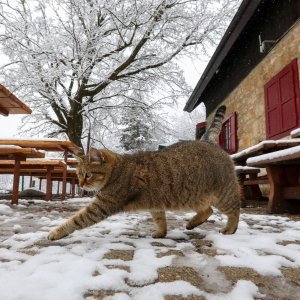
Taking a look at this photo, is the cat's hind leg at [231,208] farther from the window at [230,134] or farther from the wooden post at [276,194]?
the window at [230,134]

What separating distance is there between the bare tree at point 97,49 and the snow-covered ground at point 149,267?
11.2 metres

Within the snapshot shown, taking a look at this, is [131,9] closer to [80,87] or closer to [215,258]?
[80,87]

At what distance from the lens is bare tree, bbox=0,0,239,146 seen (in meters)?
13.2

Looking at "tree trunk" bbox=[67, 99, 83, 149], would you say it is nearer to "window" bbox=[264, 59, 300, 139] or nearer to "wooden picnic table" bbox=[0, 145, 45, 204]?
"wooden picnic table" bbox=[0, 145, 45, 204]

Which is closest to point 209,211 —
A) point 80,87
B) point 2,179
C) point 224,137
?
point 224,137

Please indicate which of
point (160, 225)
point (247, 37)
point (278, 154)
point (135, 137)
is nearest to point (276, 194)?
point (278, 154)

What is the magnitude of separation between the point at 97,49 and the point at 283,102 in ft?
26.7

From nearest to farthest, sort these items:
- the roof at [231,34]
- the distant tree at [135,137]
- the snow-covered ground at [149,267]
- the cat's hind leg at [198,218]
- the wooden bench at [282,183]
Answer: the snow-covered ground at [149,267] < the cat's hind leg at [198,218] < the wooden bench at [282,183] < the roof at [231,34] < the distant tree at [135,137]

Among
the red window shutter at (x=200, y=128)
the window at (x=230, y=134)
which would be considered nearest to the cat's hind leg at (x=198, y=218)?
the window at (x=230, y=134)

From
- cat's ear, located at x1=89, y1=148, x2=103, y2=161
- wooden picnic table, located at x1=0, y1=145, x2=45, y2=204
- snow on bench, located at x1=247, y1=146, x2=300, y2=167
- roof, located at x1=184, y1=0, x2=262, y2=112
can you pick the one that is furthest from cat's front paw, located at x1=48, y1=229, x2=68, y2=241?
roof, located at x1=184, y1=0, x2=262, y2=112

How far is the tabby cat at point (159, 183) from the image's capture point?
275 centimetres

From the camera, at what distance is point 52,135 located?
16984mm

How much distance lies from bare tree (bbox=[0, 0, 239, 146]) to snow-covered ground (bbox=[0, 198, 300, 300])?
1118cm

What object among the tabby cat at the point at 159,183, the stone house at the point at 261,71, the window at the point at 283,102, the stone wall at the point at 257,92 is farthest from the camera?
the stone wall at the point at 257,92
